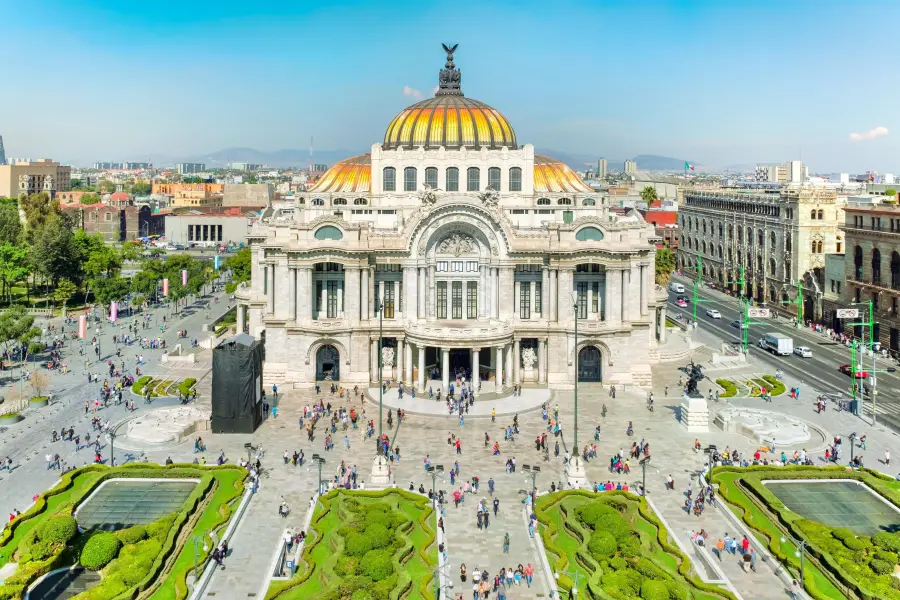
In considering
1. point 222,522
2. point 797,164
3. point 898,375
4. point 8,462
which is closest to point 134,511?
point 222,522

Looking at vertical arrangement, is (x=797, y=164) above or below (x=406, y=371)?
above

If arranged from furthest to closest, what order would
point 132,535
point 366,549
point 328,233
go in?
point 328,233 < point 132,535 < point 366,549

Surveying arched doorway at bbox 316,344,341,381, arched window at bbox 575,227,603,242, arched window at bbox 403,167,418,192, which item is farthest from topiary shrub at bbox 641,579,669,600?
arched window at bbox 403,167,418,192

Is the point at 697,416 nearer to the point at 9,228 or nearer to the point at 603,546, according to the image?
the point at 603,546

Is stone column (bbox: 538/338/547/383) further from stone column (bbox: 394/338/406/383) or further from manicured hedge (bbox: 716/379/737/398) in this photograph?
manicured hedge (bbox: 716/379/737/398)

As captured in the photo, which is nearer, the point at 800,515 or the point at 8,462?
the point at 800,515

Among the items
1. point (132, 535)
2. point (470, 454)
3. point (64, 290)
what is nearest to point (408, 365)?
point (470, 454)

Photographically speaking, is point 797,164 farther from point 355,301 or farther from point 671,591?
point 671,591
